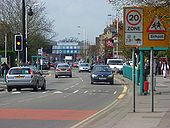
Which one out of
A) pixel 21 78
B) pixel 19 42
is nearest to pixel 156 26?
pixel 21 78

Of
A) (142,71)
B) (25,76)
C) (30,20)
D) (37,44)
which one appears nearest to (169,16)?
(142,71)

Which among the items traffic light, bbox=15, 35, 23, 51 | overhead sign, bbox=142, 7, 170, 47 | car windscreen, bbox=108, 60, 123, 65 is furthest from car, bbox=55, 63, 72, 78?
overhead sign, bbox=142, 7, 170, 47

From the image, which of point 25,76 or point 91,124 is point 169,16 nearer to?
point 91,124

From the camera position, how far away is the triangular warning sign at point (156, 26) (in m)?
17.7

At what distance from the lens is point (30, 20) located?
7450 centimetres

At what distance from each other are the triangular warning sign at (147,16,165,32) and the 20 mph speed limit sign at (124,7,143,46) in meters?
0.39

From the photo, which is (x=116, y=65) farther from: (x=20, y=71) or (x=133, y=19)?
(x=133, y=19)

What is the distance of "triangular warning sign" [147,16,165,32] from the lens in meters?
17.7

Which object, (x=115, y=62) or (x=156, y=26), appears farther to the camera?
(x=115, y=62)

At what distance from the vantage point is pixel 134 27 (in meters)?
17.6

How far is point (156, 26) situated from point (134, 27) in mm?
780

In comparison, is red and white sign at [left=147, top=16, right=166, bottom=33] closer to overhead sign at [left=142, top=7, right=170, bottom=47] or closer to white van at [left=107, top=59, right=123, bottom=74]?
overhead sign at [left=142, top=7, right=170, bottom=47]

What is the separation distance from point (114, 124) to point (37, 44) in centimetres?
6910

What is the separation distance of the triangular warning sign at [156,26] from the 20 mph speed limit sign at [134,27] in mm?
390
